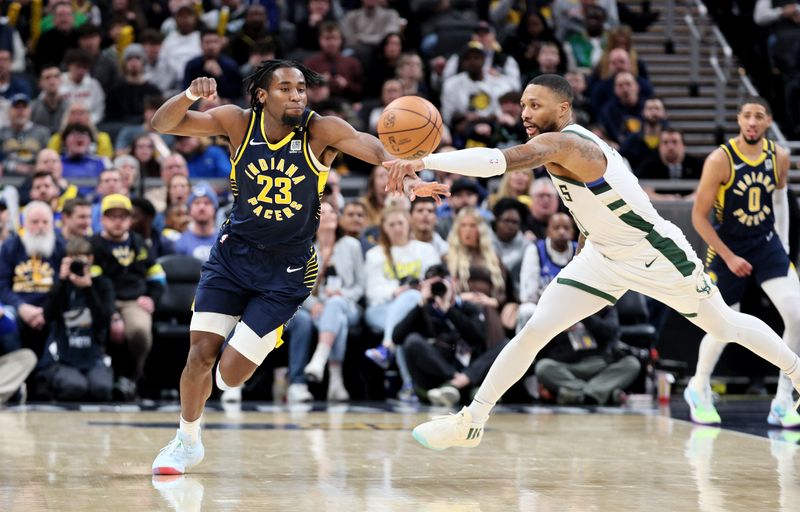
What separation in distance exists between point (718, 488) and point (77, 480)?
9.83ft

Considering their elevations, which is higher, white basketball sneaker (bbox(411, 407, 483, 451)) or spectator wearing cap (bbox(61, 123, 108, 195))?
spectator wearing cap (bbox(61, 123, 108, 195))

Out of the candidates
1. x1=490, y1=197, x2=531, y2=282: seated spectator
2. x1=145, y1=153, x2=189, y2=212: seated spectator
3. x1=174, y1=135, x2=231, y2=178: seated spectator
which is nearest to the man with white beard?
x1=145, y1=153, x2=189, y2=212: seated spectator

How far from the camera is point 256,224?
6.25 m

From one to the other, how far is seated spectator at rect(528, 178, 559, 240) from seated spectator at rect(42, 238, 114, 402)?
395 cm

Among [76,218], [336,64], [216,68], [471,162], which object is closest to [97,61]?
[216,68]

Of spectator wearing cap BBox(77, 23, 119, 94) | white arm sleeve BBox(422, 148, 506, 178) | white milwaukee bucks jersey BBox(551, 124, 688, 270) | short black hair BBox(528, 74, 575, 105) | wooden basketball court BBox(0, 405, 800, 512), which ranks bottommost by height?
wooden basketball court BBox(0, 405, 800, 512)

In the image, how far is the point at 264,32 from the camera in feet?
48.6

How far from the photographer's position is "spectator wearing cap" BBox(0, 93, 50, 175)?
12.7 metres

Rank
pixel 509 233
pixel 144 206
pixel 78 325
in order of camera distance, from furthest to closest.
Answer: pixel 509 233 → pixel 144 206 → pixel 78 325

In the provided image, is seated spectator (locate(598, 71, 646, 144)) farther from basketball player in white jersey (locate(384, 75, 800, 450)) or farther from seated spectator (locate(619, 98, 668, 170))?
basketball player in white jersey (locate(384, 75, 800, 450))

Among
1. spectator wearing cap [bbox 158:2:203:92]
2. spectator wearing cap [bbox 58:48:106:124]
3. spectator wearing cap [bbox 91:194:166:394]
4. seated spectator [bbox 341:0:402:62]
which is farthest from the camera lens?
seated spectator [bbox 341:0:402:62]

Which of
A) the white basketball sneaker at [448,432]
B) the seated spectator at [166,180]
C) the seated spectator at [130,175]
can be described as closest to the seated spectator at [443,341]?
the seated spectator at [166,180]

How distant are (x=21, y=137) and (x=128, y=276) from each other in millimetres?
3102

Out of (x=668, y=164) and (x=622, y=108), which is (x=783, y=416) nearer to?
(x=668, y=164)
